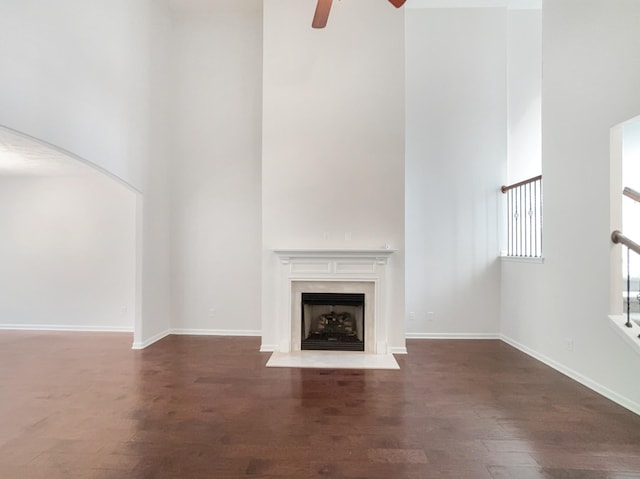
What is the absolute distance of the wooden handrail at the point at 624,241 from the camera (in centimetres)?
274

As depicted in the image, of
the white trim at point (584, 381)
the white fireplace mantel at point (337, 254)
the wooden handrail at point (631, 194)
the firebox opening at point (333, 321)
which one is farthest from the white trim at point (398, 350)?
the wooden handrail at point (631, 194)

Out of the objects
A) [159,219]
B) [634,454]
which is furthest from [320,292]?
[634,454]

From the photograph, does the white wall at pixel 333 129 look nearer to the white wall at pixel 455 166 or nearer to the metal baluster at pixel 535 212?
the white wall at pixel 455 166

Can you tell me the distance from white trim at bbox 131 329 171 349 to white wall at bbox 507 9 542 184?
5.98m

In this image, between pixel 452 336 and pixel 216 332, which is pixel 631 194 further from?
pixel 216 332

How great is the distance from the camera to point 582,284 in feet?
10.8

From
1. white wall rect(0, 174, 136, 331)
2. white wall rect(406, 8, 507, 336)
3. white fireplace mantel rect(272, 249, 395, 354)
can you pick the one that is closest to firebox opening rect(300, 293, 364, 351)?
white fireplace mantel rect(272, 249, 395, 354)

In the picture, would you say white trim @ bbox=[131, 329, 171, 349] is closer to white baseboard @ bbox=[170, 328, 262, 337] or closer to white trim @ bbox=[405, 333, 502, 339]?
white baseboard @ bbox=[170, 328, 262, 337]

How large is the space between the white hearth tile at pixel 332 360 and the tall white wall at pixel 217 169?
1.28 metres

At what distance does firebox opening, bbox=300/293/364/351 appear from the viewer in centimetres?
439

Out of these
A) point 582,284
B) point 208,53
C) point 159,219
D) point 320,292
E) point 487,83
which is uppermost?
point 208,53

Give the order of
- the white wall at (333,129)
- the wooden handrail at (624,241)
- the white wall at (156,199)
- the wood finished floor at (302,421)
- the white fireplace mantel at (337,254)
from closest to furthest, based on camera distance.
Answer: the wood finished floor at (302,421) → the wooden handrail at (624,241) → the white fireplace mantel at (337,254) → the white wall at (333,129) → the white wall at (156,199)

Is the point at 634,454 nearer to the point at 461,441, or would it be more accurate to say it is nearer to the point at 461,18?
the point at 461,441

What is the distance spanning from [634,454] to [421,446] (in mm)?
1451
